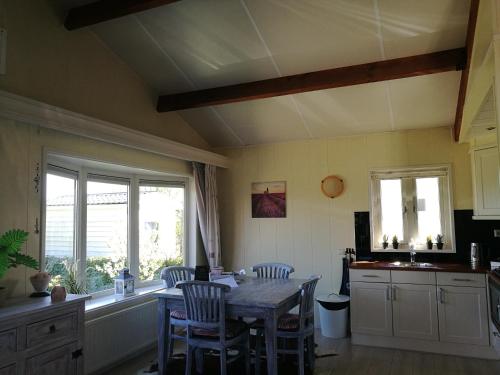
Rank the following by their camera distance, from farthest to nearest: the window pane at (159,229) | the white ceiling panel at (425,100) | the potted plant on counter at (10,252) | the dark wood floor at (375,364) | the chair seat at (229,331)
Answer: the window pane at (159,229)
the white ceiling panel at (425,100)
the dark wood floor at (375,364)
the chair seat at (229,331)
the potted plant on counter at (10,252)

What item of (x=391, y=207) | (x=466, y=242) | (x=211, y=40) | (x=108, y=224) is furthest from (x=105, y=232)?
(x=466, y=242)

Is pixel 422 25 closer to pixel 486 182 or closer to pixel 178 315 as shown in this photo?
pixel 486 182

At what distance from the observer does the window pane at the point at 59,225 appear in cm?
350

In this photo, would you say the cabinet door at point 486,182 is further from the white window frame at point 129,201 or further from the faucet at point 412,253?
the white window frame at point 129,201

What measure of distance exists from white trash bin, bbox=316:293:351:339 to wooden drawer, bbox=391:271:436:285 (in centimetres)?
60

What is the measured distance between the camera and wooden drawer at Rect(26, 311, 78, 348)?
241 cm

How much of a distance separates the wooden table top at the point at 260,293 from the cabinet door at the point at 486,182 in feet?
6.85

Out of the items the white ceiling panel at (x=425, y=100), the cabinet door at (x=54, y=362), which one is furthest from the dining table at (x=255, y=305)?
the white ceiling panel at (x=425, y=100)

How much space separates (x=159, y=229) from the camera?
4863mm

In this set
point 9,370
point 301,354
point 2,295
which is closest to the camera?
point 9,370

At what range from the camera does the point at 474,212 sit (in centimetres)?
429

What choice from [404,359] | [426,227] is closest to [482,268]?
[426,227]

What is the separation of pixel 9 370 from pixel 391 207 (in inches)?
159

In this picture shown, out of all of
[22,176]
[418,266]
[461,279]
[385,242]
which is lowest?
[461,279]
